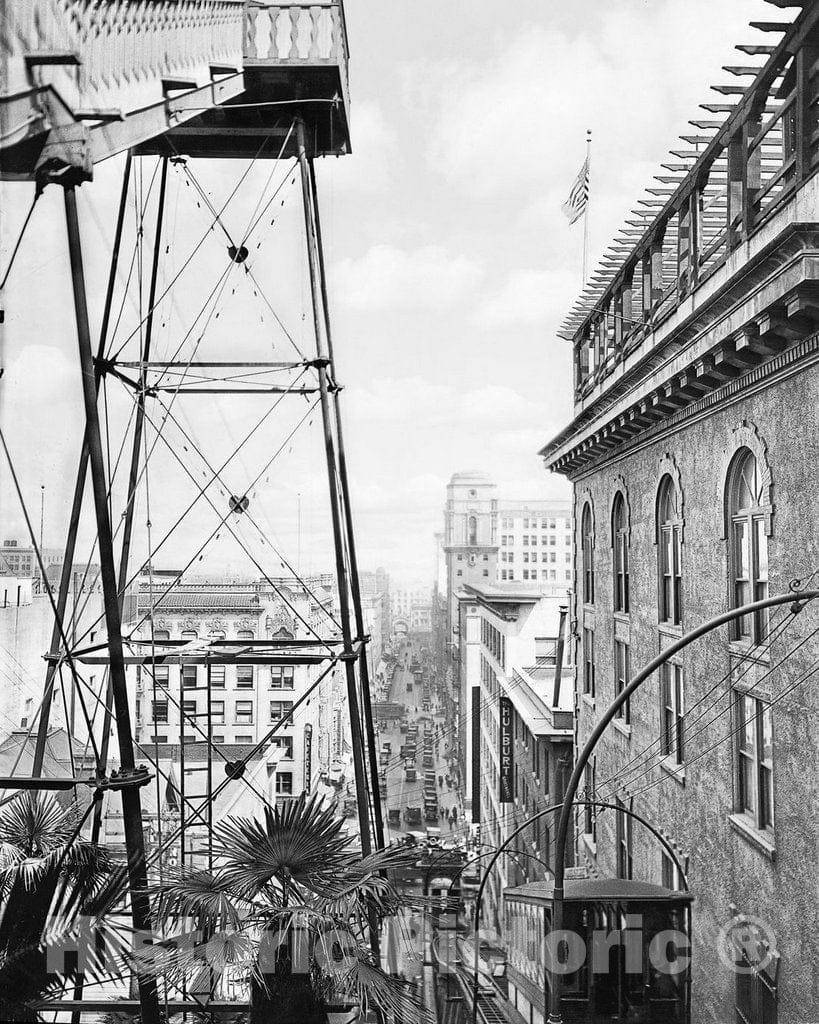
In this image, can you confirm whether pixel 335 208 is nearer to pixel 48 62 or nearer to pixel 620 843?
pixel 48 62

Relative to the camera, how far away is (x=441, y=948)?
19453 millimetres

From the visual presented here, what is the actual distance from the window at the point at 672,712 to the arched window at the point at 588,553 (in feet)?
19.9

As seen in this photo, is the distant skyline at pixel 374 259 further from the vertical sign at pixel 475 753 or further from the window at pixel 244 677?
the vertical sign at pixel 475 753

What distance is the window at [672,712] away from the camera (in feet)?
43.9

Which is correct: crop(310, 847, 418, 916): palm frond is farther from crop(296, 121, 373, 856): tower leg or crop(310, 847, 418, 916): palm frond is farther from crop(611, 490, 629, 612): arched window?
crop(611, 490, 629, 612): arched window

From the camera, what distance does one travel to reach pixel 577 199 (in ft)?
51.7

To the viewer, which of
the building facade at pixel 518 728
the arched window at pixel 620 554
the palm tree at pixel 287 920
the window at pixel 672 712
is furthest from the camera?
the building facade at pixel 518 728

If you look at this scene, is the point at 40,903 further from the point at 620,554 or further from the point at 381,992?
the point at 620,554

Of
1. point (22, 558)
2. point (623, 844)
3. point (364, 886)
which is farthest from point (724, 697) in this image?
point (22, 558)

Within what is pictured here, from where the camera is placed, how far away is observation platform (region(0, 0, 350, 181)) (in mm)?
4617

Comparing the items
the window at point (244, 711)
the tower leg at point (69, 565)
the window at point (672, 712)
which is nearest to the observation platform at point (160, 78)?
the tower leg at point (69, 565)

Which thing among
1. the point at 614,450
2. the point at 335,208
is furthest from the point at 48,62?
the point at 614,450

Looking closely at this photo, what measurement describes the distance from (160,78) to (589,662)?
17.7 m

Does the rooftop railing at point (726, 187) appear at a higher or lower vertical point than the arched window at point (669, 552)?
Result: higher
